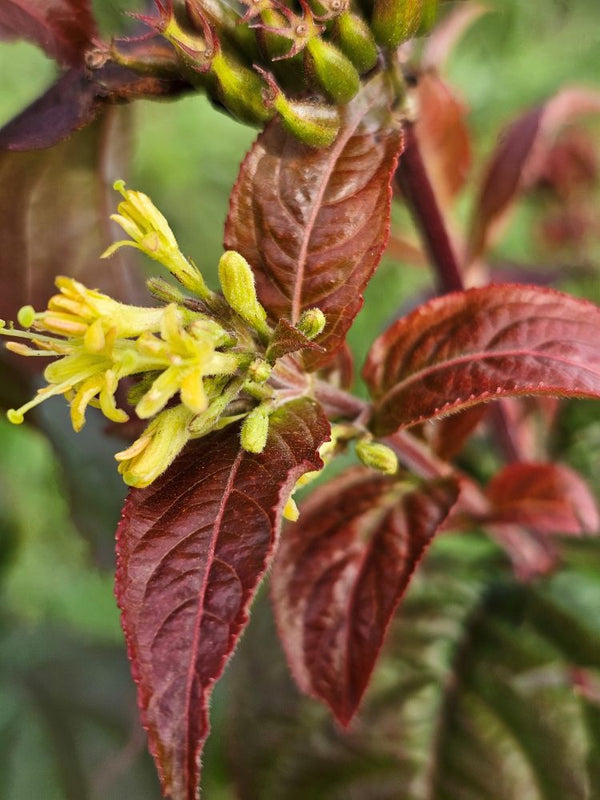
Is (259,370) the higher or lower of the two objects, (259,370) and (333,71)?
the lower

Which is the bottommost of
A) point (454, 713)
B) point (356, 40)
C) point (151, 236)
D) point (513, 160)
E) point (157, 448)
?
point (454, 713)

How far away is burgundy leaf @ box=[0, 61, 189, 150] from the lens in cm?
46

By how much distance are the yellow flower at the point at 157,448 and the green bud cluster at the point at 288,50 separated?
16 cm

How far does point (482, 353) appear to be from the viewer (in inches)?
17.8

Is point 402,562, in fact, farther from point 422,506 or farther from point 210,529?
point 210,529

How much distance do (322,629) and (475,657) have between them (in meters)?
0.23

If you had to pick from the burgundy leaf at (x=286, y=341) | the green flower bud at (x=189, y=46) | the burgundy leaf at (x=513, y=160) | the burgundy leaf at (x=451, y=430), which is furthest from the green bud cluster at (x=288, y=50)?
the burgundy leaf at (x=513, y=160)

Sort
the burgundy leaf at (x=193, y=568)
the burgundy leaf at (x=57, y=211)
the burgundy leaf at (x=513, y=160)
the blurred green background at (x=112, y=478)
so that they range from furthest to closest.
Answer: the blurred green background at (x=112, y=478)
the burgundy leaf at (x=513, y=160)
the burgundy leaf at (x=57, y=211)
the burgundy leaf at (x=193, y=568)

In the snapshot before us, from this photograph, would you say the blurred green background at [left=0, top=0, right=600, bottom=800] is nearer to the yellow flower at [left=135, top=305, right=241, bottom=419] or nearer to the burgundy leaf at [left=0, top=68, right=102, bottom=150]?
the burgundy leaf at [left=0, top=68, right=102, bottom=150]

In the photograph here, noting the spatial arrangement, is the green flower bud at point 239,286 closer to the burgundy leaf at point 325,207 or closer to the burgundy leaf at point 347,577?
the burgundy leaf at point 325,207

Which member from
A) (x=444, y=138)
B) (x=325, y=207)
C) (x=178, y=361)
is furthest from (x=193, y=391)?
(x=444, y=138)

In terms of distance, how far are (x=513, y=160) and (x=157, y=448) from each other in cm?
53

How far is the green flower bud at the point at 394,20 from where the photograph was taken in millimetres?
414

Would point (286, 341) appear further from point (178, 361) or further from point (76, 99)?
point (76, 99)
